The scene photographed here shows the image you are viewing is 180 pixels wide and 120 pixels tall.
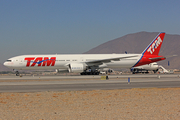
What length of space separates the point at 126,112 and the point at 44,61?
37211 mm

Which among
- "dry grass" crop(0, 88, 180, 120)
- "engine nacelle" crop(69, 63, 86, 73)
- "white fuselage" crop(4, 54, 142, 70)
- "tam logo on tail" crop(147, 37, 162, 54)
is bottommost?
"dry grass" crop(0, 88, 180, 120)

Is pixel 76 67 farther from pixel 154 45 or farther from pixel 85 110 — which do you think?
pixel 85 110

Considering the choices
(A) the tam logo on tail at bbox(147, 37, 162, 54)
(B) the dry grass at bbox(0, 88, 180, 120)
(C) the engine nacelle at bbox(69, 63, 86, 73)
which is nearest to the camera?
(B) the dry grass at bbox(0, 88, 180, 120)

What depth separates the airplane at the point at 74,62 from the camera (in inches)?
1832

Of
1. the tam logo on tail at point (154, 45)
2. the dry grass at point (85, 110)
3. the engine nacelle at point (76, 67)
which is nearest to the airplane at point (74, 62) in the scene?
the engine nacelle at point (76, 67)

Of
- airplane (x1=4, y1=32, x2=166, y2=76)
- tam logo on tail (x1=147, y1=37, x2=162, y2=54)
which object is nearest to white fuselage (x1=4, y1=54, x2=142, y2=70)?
airplane (x1=4, y1=32, x2=166, y2=76)

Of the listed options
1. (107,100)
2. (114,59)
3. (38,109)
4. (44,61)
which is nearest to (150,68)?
(114,59)

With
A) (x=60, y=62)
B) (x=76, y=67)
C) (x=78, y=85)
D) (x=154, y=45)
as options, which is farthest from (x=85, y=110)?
(x=154, y=45)

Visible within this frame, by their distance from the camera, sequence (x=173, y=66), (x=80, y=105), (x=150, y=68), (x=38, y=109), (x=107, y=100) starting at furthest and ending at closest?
1. (x=173, y=66)
2. (x=150, y=68)
3. (x=107, y=100)
4. (x=80, y=105)
5. (x=38, y=109)

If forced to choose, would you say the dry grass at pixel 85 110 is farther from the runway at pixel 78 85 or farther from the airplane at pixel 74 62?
the airplane at pixel 74 62

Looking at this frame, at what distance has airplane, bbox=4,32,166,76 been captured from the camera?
46.5 meters

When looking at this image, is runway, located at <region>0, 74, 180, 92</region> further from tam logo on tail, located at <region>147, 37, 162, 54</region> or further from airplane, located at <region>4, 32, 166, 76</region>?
tam logo on tail, located at <region>147, 37, 162, 54</region>

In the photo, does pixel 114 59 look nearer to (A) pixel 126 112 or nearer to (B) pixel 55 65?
(B) pixel 55 65

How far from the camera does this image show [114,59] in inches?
1837
